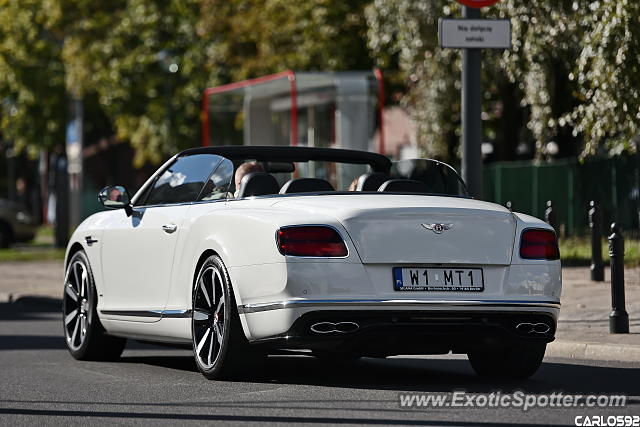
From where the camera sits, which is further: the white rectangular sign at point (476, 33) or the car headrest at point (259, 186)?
the white rectangular sign at point (476, 33)

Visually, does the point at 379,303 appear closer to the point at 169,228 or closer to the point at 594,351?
the point at 169,228

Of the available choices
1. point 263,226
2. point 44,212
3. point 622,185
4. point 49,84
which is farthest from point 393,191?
point 44,212

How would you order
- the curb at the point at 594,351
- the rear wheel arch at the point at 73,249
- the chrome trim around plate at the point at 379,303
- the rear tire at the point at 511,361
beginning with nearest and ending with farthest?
the chrome trim around plate at the point at 379,303, the rear tire at the point at 511,361, the curb at the point at 594,351, the rear wheel arch at the point at 73,249

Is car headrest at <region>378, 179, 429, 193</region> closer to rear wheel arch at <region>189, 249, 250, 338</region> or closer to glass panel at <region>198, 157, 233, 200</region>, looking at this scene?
glass panel at <region>198, 157, 233, 200</region>

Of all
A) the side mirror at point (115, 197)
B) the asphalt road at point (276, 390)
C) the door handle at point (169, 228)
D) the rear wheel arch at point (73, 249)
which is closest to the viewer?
the asphalt road at point (276, 390)

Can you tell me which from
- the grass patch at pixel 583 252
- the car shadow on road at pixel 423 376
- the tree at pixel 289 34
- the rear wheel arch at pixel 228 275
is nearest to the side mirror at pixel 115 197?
the car shadow on road at pixel 423 376

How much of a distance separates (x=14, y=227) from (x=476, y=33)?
2622 cm

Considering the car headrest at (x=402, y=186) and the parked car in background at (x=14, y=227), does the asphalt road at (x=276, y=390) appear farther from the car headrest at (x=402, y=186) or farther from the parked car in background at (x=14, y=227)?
the parked car in background at (x=14, y=227)

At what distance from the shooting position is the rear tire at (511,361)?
31.7 feet

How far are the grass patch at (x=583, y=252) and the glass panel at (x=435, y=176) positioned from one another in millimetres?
10443

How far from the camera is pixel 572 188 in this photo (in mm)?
27953

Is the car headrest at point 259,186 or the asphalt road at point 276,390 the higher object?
the car headrest at point 259,186

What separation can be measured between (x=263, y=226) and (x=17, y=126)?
5300cm

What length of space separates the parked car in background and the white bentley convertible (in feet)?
93.3
